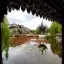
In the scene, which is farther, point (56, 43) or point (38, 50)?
point (38, 50)

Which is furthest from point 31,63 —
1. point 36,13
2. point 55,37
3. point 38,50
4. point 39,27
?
point 36,13

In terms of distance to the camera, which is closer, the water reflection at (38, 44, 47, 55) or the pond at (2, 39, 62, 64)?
the water reflection at (38, 44, 47, 55)

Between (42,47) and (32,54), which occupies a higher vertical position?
(42,47)

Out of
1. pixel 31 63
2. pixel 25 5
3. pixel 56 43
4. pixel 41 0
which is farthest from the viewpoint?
pixel 31 63

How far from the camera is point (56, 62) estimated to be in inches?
1129

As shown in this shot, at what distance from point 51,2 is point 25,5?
1.55 ft

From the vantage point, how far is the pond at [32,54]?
94.7 ft

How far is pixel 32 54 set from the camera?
30.5 meters

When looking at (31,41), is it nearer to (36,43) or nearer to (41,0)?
(36,43)

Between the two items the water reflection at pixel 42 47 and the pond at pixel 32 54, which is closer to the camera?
the water reflection at pixel 42 47

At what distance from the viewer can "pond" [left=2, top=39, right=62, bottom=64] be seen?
94.7 ft

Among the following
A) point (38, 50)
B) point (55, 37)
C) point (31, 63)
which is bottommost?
point (31, 63)

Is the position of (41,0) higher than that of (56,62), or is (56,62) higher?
(41,0)

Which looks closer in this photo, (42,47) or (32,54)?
(42,47)
